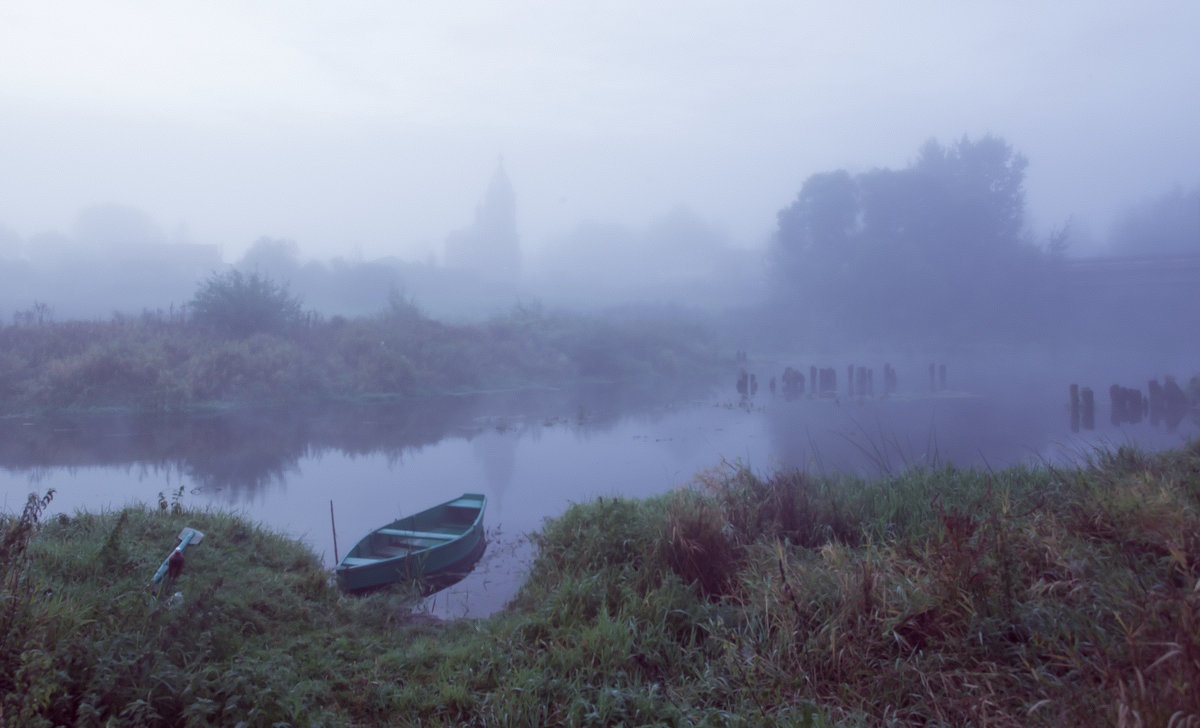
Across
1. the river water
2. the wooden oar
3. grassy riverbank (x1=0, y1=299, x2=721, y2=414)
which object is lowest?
A: the river water

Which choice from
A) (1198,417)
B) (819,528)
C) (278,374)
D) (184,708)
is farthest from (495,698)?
(278,374)

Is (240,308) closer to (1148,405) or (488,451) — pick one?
(488,451)

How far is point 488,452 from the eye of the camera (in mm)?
15008

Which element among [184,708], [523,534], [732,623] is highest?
[184,708]

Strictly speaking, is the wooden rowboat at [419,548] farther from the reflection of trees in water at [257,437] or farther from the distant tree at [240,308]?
the distant tree at [240,308]

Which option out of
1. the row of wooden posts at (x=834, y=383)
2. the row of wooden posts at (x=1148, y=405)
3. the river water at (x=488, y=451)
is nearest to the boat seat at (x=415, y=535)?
the river water at (x=488, y=451)

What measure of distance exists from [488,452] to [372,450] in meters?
2.80

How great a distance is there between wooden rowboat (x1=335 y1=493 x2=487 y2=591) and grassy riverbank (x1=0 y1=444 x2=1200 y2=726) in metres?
0.70

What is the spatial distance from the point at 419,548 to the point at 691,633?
4.28 m

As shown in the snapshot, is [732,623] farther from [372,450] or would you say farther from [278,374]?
[278,374]

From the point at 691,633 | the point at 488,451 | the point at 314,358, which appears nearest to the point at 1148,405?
the point at 488,451

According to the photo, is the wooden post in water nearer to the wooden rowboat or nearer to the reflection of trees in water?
the reflection of trees in water

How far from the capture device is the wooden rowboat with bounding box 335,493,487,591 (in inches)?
283

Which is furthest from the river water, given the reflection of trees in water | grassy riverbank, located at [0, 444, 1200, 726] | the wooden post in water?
grassy riverbank, located at [0, 444, 1200, 726]
